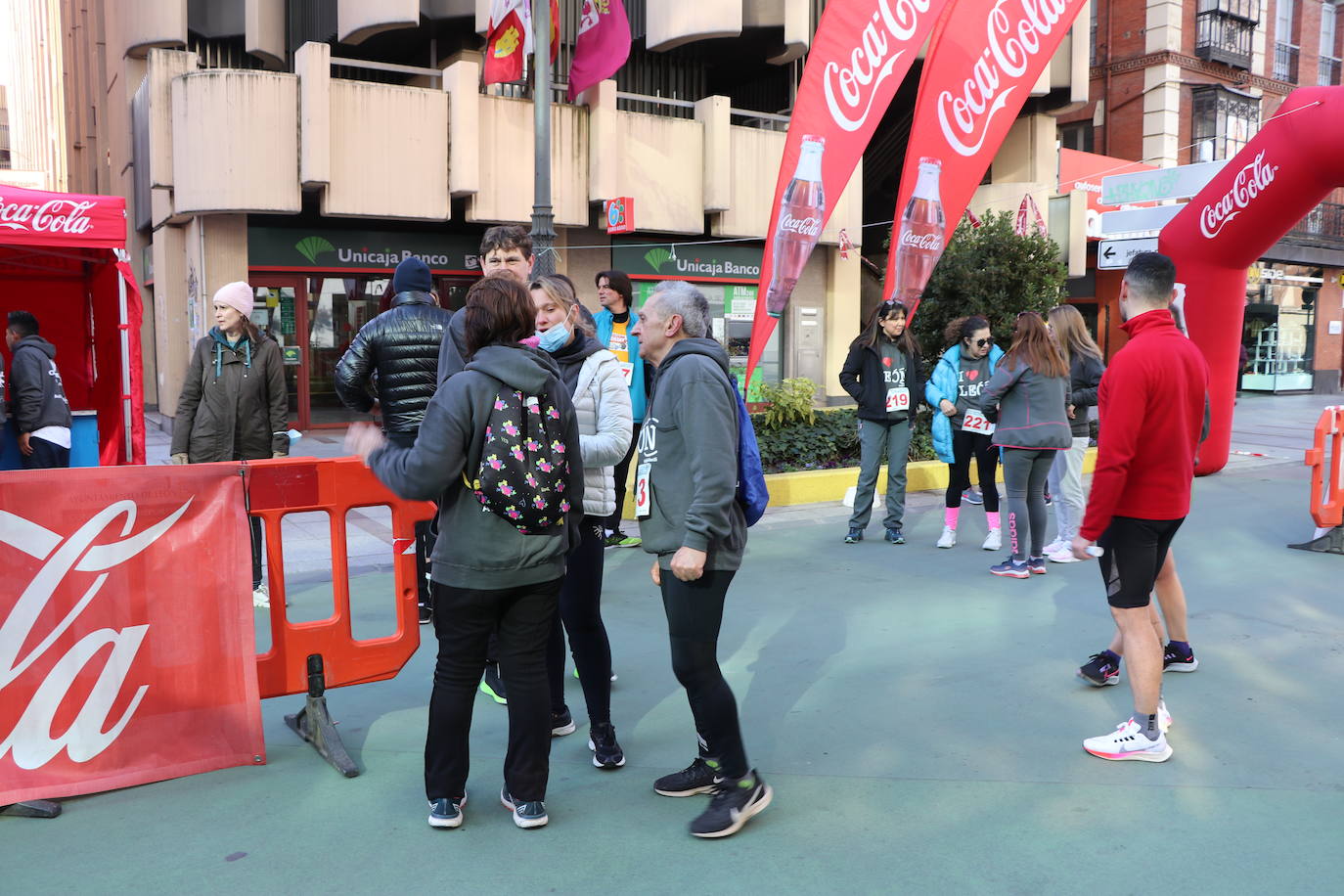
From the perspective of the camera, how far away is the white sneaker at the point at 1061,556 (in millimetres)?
7819

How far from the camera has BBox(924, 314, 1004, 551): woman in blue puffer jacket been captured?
8.12 metres

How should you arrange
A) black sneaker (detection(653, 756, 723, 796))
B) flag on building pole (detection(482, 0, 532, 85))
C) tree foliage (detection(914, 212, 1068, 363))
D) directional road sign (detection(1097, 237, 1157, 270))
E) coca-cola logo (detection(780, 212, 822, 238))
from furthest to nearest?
1. flag on building pole (detection(482, 0, 532, 85))
2. tree foliage (detection(914, 212, 1068, 363))
3. directional road sign (detection(1097, 237, 1157, 270))
4. coca-cola logo (detection(780, 212, 822, 238))
5. black sneaker (detection(653, 756, 723, 796))

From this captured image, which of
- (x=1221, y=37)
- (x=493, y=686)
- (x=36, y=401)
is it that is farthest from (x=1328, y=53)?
(x=493, y=686)

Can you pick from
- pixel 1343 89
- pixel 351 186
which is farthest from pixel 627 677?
pixel 351 186

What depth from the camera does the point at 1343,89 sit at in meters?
8.00

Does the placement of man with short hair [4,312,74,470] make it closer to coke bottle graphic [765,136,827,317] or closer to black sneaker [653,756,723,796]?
black sneaker [653,756,723,796]

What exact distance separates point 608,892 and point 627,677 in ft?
6.84

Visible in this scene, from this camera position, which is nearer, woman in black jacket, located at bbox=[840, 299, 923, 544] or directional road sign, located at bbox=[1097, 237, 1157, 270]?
woman in black jacket, located at bbox=[840, 299, 923, 544]

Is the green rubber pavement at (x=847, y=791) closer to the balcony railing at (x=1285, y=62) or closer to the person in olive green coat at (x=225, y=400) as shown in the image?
the person in olive green coat at (x=225, y=400)

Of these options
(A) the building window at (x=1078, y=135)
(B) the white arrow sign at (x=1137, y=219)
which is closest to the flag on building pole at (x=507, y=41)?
(B) the white arrow sign at (x=1137, y=219)

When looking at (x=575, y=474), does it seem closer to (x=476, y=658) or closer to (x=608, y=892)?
(x=476, y=658)

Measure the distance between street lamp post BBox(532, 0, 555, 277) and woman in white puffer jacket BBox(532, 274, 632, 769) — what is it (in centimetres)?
692

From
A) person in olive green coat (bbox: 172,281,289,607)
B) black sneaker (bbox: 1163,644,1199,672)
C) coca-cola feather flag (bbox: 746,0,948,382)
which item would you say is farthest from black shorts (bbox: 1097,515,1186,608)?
coca-cola feather flag (bbox: 746,0,948,382)

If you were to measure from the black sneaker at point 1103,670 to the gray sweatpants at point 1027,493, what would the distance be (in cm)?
238
